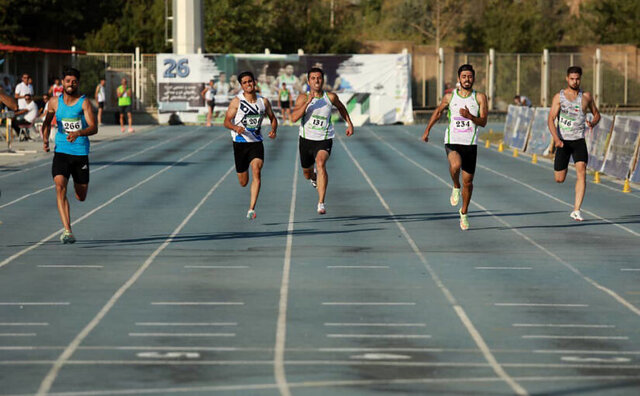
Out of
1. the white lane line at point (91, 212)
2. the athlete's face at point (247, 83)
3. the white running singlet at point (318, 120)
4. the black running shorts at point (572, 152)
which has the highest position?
the athlete's face at point (247, 83)

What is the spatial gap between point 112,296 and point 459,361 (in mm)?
3557

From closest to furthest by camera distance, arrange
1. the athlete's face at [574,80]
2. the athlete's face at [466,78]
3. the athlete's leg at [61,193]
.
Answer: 1. the athlete's leg at [61,193]
2. the athlete's face at [466,78]
3. the athlete's face at [574,80]

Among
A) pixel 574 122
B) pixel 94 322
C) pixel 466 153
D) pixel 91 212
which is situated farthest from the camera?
pixel 91 212

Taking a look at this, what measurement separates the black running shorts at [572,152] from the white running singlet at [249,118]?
13.0 ft

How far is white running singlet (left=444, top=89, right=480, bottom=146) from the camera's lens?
47.7 ft

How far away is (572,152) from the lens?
15789 millimetres

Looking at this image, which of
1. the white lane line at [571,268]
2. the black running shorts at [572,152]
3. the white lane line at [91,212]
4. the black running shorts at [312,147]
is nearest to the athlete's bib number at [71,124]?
the white lane line at [91,212]

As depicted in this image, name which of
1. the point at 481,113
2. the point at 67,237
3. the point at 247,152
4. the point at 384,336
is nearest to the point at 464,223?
the point at 481,113

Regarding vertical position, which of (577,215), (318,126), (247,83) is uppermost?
(247,83)

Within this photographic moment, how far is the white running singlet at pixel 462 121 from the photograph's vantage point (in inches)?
572

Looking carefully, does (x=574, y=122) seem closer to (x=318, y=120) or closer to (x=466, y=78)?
(x=466, y=78)

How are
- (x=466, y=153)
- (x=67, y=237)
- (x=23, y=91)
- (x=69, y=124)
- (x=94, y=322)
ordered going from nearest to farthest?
(x=94, y=322) → (x=69, y=124) → (x=67, y=237) → (x=466, y=153) → (x=23, y=91)

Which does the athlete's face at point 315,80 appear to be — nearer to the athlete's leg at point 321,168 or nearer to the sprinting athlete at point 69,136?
the athlete's leg at point 321,168

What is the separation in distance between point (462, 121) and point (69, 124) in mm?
4659
